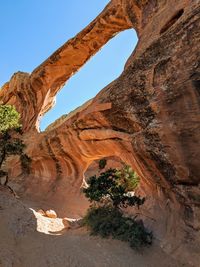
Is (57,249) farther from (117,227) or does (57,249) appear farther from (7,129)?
(7,129)

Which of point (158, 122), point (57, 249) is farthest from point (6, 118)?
point (158, 122)

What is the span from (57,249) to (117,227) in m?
3.62

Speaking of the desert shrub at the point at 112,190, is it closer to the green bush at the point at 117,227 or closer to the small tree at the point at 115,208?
the small tree at the point at 115,208

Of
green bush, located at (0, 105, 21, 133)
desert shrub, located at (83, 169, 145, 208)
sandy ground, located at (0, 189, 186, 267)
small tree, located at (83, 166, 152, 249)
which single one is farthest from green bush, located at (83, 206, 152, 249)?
green bush, located at (0, 105, 21, 133)

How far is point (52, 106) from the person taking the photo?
3512cm

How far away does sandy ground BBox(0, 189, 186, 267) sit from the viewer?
38.6 ft

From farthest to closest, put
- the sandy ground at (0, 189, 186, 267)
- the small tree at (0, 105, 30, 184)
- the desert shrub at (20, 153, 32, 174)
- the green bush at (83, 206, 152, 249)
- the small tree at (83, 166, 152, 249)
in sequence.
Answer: the desert shrub at (20, 153, 32, 174)
the small tree at (0, 105, 30, 184)
the small tree at (83, 166, 152, 249)
the green bush at (83, 206, 152, 249)
the sandy ground at (0, 189, 186, 267)

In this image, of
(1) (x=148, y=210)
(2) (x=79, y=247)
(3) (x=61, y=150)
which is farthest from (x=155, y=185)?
(3) (x=61, y=150)

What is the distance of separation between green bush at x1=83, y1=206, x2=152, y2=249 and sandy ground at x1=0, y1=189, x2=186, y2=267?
365 mm

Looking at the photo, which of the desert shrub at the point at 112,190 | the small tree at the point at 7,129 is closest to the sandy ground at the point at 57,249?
the desert shrub at the point at 112,190

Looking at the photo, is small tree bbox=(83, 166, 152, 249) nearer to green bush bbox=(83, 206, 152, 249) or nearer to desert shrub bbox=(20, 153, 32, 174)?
green bush bbox=(83, 206, 152, 249)

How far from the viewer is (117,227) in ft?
49.3

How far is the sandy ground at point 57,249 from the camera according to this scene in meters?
11.8

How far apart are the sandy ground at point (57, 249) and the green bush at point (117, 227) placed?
365 millimetres
